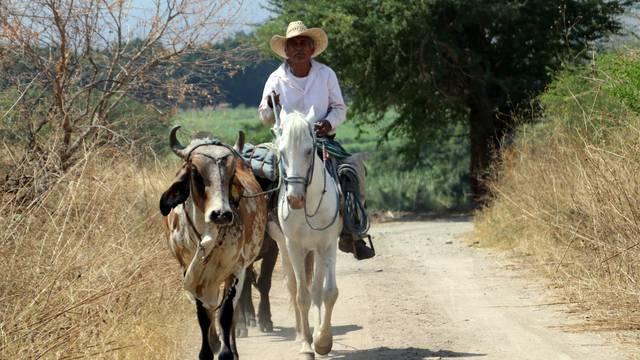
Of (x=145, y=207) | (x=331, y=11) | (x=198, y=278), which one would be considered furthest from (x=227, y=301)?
(x=331, y=11)

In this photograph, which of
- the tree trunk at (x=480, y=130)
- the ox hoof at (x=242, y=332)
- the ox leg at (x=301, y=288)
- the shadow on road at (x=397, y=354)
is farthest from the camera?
the tree trunk at (x=480, y=130)

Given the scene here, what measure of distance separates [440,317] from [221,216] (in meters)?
3.62

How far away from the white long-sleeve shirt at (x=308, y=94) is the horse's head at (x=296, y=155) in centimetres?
113

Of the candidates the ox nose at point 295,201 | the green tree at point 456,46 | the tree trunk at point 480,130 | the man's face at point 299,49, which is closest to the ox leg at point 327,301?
the ox nose at point 295,201

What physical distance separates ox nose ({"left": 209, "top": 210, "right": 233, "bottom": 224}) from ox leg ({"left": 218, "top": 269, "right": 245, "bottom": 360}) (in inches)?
34.3

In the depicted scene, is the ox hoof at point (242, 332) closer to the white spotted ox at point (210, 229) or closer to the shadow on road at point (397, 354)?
the shadow on road at point (397, 354)

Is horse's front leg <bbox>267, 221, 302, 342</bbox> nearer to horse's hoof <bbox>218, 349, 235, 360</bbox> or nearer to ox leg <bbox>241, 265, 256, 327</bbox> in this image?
ox leg <bbox>241, 265, 256, 327</bbox>

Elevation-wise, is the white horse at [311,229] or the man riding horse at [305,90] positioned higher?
the man riding horse at [305,90]

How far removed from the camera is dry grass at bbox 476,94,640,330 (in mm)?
10125

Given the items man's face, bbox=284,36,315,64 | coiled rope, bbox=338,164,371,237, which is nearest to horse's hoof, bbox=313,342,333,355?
coiled rope, bbox=338,164,371,237

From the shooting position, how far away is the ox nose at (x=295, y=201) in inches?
352

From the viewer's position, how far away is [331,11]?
28.4 metres

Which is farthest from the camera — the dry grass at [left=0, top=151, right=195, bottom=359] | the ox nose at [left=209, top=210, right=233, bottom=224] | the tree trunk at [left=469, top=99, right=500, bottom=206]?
the tree trunk at [left=469, top=99, right=500, bottom=206]

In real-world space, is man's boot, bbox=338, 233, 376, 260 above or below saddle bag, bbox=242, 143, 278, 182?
below
